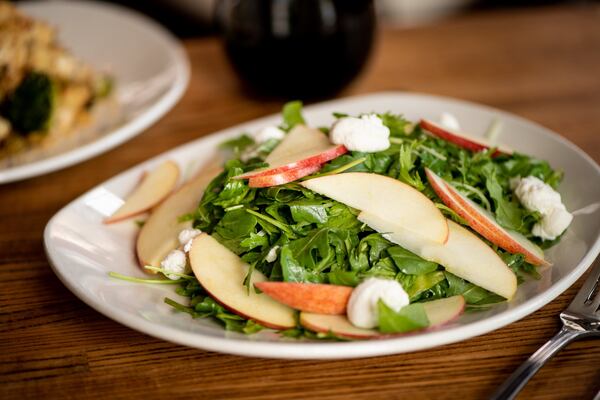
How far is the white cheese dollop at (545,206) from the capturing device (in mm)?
1300

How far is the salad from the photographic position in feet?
3.68

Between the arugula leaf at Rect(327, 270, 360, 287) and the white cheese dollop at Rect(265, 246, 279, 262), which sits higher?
→ the arugula leaf at Rect(327, 270, 360, 287)

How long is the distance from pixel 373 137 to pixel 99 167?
89 centimetres

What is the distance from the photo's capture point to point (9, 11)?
225cm

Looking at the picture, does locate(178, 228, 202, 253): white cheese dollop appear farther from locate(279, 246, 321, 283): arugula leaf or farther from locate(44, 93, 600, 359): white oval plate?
locate(279, 246, 321, 283): arugula leaf

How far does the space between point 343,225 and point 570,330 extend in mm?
405

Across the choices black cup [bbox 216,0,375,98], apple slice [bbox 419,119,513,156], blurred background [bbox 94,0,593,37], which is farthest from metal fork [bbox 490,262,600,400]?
blurred background [bbox 94,0,593,37]

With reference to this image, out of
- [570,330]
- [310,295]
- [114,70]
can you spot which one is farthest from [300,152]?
[114,70]

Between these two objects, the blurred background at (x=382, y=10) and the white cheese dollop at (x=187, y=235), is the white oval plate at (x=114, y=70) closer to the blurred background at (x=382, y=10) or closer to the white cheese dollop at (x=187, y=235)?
the white cheese dollop at (x=187, y=235)

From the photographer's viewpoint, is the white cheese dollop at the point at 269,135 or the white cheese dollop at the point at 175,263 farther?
the white cheese dollop at the point at 269,135

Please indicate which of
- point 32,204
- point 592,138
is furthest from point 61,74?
point 592,138

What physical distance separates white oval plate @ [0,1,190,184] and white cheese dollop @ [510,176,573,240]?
3.32ft

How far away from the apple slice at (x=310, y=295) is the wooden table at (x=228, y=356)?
0.33ft

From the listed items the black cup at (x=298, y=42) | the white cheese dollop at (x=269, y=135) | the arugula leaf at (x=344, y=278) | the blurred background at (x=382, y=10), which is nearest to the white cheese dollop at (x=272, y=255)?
the arugula leaf at (x=344, y=278)
